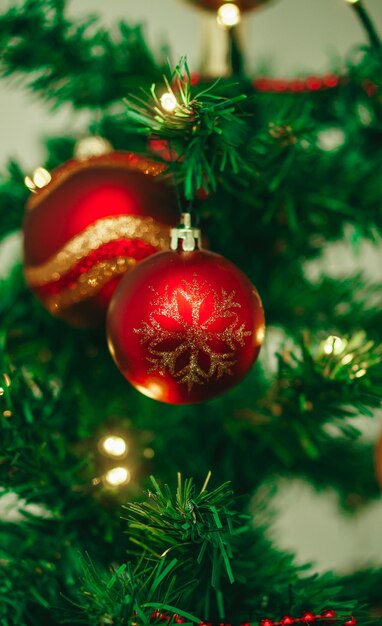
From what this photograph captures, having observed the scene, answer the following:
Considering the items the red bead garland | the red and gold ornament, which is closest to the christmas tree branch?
the red and gold ornament

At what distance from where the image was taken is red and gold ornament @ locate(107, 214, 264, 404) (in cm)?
31

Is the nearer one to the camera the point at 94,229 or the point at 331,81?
the point at 94,229

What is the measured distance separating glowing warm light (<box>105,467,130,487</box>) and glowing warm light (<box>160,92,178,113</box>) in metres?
0.25

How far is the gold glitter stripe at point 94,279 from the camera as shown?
0.38 meters

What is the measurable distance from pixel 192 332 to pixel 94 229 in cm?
11

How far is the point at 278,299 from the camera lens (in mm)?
521

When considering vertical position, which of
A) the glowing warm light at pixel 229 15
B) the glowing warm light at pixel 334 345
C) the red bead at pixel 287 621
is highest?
the glowing warm light at pixel 229 15

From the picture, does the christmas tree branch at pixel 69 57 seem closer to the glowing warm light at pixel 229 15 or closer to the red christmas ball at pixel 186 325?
the glowing warm light at pixel 229 15

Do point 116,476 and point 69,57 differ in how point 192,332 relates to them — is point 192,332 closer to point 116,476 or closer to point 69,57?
point 116,476

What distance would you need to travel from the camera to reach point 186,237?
33 centimetres

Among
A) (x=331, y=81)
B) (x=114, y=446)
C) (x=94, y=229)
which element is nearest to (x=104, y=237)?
(x=94, y=229)

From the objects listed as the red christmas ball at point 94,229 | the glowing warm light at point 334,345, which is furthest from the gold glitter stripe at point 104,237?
the glowing warm light at point 334,345

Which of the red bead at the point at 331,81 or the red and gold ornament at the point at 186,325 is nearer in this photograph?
the red and gold ornament at the point at 186,325

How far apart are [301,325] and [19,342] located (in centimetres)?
26
